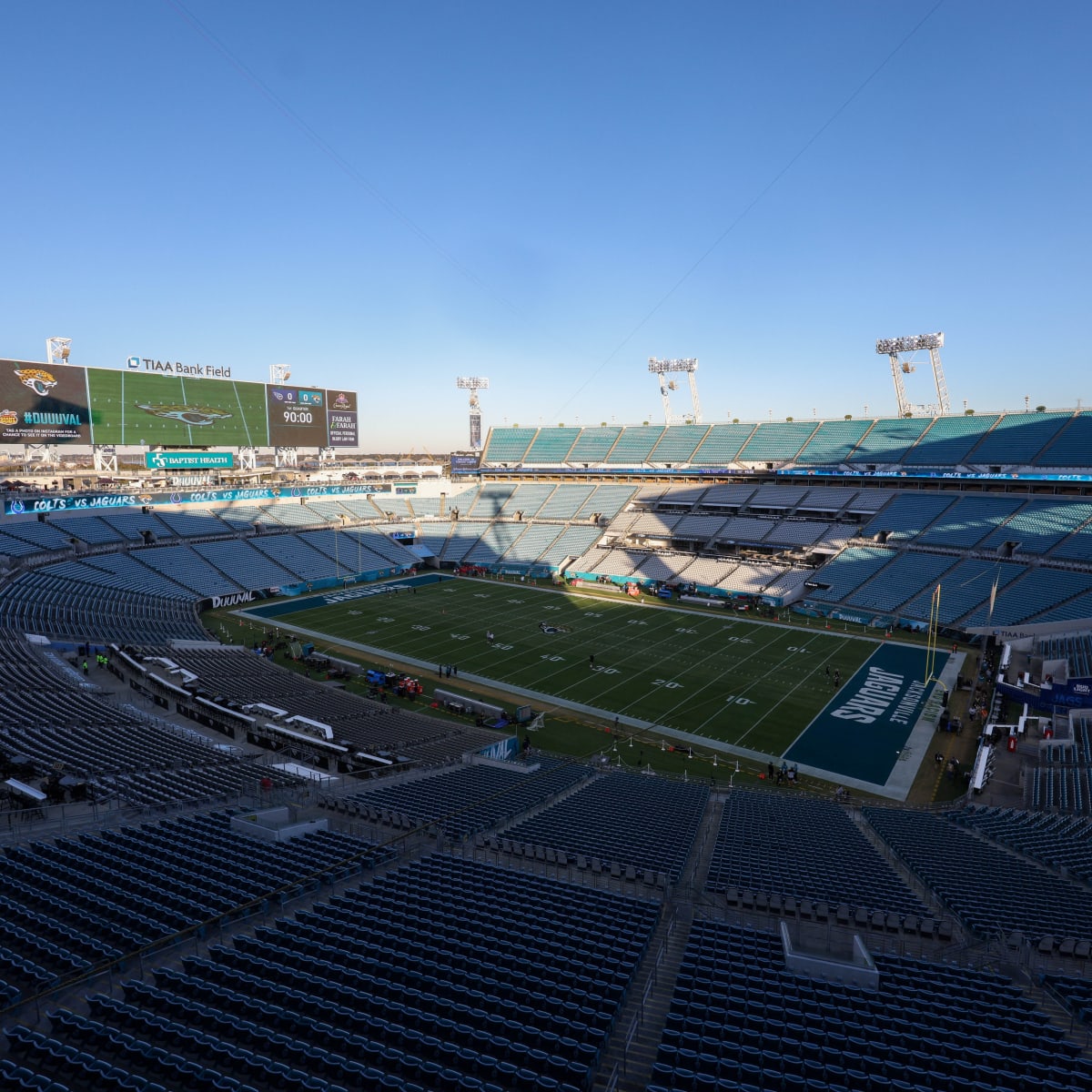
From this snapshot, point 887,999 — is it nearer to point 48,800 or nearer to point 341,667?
point 48,800

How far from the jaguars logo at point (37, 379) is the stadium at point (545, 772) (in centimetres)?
21

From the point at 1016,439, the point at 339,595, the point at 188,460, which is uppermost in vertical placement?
the point at 188,460

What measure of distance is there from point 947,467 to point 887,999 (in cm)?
5858

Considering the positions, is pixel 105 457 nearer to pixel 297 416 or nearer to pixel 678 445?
pixel 297 416

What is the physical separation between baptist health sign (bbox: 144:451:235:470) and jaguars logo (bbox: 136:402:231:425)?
2.73m

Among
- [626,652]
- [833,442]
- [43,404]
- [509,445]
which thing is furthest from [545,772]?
[509,445]

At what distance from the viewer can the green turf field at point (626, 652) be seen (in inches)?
1209

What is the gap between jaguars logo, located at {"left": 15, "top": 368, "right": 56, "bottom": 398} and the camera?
46062 mm

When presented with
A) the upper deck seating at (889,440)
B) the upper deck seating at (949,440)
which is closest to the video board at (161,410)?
the upper deck seating at (889,440)

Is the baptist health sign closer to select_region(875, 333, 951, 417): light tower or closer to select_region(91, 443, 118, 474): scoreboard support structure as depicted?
select_region(91, 443, 118, 474): scoreboard support structure

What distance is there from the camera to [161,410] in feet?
179

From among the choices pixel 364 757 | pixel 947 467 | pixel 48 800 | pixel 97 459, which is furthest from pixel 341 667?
pixel 947 467

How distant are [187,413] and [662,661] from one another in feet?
147

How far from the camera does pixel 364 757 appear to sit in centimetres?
2225
